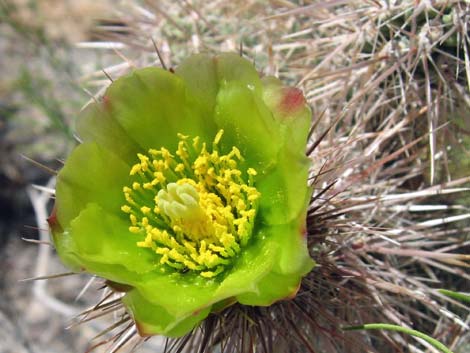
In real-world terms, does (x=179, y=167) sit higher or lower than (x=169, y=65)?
lower

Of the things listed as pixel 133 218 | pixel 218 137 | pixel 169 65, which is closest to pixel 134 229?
pixel 133 218

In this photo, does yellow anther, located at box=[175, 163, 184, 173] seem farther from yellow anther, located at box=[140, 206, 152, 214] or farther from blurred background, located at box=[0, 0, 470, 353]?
blurred background, located at box=[0, 0, 470, 353]

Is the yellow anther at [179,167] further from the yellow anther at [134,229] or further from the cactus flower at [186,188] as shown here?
the yellow anther at [134,229]

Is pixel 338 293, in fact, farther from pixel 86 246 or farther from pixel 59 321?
pixel 59 321

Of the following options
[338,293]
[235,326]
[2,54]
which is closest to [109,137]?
[235,326]

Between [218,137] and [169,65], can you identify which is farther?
[169,65]

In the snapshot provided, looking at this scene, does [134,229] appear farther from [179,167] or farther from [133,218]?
[179,167]

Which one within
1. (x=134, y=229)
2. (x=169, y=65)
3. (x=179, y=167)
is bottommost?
(x=134, y=229)
